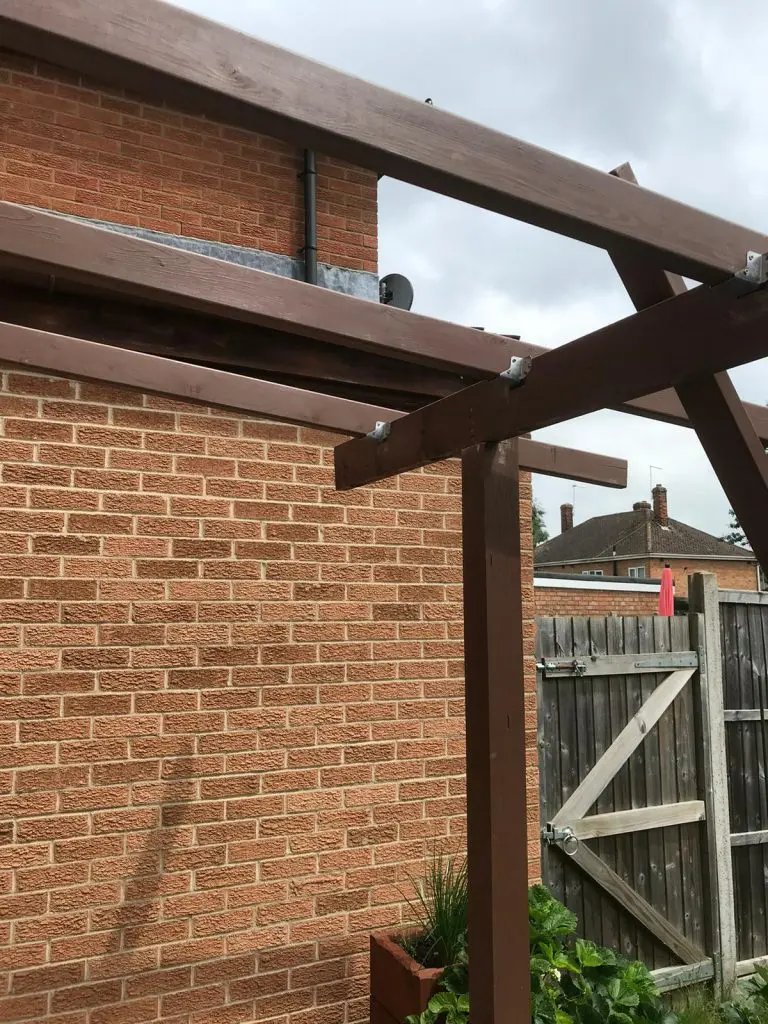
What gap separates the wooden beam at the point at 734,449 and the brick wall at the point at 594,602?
52.5ft

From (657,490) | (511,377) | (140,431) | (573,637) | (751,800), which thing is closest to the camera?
(511,377)

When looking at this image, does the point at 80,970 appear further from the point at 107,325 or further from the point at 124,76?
the point at 124,76

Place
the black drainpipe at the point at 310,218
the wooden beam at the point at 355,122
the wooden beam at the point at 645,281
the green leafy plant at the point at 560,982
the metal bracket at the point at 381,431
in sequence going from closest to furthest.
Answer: the wooden beam at the point at 355,122
the wooden beam at the point at 645,281
the metal bracket at the point at 381,431
the green leafy plant at the point at 560,982
the black drainpipe at the point at 310,218

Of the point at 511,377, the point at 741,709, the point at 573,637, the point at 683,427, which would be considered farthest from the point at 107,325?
the point at 741,709

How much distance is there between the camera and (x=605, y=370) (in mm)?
1802

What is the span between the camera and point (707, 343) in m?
1.54

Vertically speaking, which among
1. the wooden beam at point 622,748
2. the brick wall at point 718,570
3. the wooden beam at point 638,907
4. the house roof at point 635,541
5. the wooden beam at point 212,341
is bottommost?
the wooden beam at point 638,907

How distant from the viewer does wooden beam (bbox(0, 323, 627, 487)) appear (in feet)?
8.73

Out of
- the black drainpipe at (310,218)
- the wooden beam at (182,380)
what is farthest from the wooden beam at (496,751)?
the black drainpipe at (310,218)

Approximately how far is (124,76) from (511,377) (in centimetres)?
122

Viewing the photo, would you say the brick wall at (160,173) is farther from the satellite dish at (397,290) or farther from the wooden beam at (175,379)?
the wooden beam at (175,379)

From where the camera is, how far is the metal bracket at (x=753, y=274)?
1458mm

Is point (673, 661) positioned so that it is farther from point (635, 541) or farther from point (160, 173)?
point (635, 541)

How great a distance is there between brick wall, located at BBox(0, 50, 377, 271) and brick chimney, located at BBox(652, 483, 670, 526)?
33354mm
